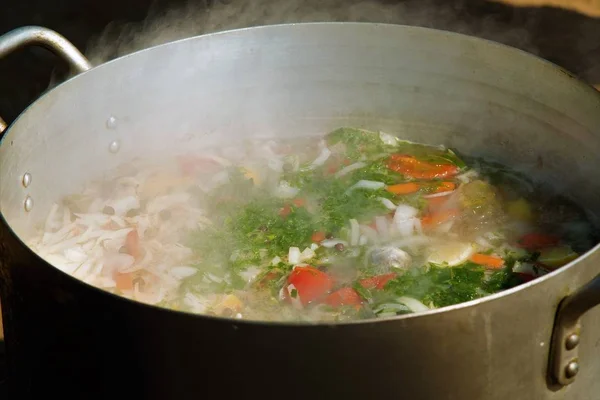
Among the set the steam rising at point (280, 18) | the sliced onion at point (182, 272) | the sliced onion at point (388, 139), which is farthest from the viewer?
the steam rising at point (280, 18)

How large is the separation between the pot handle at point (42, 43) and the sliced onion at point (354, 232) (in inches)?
43.2

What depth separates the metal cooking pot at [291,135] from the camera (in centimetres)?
162

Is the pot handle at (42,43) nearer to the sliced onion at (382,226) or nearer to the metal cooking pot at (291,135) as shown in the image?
the metal cooking pot at (291,135)

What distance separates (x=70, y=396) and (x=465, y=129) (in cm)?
209

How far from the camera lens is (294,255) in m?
2.70

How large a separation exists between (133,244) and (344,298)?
0.86 m

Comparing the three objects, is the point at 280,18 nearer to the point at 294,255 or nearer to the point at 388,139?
the point at 388,139

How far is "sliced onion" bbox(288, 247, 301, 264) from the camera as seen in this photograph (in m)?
2.68

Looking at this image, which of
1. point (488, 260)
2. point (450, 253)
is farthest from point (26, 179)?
point (488, 260)

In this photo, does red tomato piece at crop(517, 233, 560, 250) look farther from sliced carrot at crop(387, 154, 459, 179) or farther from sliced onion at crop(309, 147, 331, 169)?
sliced onion at crop(309, 147, 331, 169)

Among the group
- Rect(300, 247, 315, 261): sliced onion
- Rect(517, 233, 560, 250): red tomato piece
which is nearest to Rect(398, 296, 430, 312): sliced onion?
Rect(300, 247, 315, 261): sliced onion

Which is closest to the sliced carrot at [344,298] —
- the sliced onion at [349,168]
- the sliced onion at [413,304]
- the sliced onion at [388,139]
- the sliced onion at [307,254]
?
the sliced onion at [413,304]

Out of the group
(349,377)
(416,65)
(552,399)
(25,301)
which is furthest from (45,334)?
(416,65)

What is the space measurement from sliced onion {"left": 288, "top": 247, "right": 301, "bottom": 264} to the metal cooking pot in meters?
0.88
